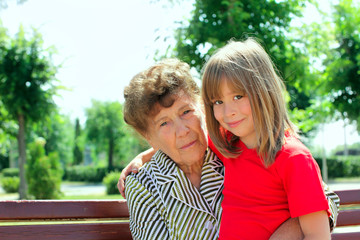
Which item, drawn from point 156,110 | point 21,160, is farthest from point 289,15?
point 21,160

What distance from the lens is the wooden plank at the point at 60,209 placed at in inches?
79.7

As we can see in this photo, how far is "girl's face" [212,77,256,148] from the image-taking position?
1.52m

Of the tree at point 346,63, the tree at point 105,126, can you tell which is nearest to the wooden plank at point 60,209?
the tree at point 346,63

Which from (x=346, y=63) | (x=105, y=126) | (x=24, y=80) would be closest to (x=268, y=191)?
(x=346, y=63)

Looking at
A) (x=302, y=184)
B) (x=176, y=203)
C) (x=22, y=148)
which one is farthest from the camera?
(x=22, y=148)

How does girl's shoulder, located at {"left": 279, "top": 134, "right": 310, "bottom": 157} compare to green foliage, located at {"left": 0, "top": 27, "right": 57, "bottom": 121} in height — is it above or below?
below

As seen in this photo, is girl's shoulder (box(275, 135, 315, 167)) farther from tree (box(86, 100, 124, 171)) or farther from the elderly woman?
tree (box(86, 100, 124, 171))

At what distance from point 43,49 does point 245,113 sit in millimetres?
11050

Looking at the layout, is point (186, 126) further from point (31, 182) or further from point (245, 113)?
point (31, 182)

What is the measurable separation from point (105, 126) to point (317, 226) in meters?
33.9

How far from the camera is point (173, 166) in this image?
198 cm

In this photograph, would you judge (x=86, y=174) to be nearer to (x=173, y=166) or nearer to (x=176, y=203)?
(x=173, y=166)

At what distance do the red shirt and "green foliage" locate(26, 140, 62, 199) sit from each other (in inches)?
469

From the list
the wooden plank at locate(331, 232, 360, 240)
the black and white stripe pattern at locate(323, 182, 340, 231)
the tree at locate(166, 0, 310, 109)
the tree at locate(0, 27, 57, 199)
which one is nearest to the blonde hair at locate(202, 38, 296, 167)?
the black and white stripe pattern at locate(323, 182, 340, 231)
